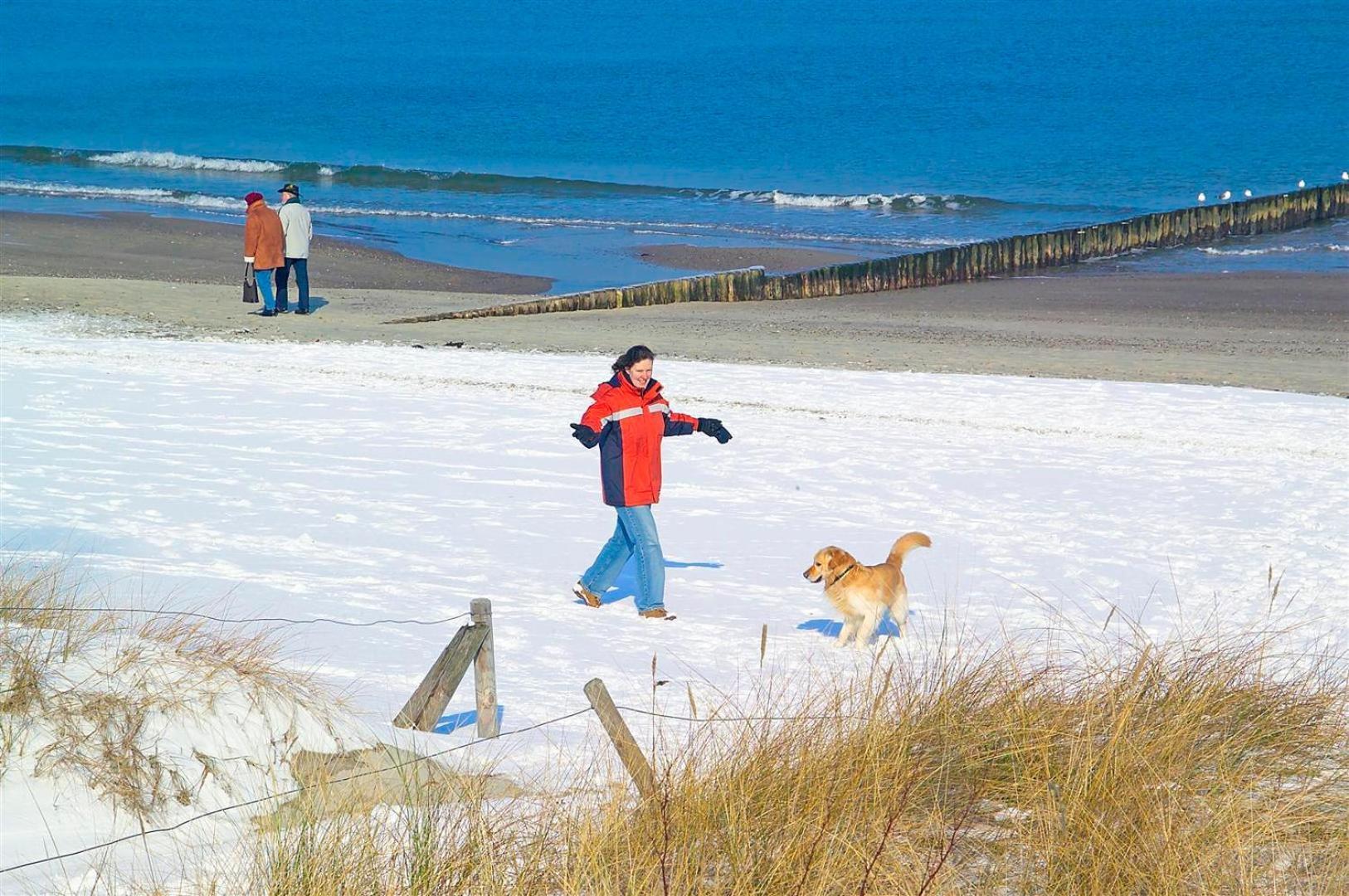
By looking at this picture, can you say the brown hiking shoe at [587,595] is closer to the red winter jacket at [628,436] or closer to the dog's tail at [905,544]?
the red winter jacket at [628,436]

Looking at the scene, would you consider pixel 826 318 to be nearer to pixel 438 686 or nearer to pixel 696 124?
pixel 438 686

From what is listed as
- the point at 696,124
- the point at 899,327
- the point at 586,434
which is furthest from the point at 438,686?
the point at 696,124

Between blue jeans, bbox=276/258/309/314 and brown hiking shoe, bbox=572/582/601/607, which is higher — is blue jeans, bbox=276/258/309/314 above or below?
above

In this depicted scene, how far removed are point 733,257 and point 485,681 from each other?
30094mm

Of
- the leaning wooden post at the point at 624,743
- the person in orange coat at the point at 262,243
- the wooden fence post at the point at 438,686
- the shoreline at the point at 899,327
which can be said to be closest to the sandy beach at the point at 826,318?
the shoreline at the point at 899,327

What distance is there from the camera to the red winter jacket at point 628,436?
8.28 meters

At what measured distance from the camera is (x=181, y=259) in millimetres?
30500

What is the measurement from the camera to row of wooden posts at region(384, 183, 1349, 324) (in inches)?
950

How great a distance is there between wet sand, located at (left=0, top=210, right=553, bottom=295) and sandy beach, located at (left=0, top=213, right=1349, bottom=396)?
0.28ft

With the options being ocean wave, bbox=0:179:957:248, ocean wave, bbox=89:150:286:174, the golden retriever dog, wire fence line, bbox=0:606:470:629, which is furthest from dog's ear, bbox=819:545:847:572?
ocean wave, bbox=89:150:286:174

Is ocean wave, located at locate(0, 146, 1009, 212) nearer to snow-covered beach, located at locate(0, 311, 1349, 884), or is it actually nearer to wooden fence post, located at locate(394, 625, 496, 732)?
snow-covered beach, located at locate(0, 311, 1349, 884)

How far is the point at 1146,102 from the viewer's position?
75.4m

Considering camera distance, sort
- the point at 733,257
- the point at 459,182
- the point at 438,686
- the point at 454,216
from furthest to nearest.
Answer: the point at 459,182
the point at 454,216
the point at 733,257
the point at 438,686

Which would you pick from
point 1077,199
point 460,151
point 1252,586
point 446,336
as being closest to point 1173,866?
point 1252,586
